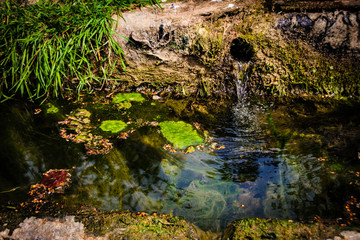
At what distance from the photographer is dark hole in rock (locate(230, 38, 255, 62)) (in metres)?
3.26

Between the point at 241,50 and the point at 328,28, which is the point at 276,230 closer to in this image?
the point at 241,50

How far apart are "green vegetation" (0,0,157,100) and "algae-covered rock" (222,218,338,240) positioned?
2.71 meters

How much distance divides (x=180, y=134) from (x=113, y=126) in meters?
0.94

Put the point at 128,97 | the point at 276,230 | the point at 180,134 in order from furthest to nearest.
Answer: the point at 128,97 < the point at 180,134 < the point at 276,230

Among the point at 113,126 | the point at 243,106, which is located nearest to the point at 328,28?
the point at 243,106

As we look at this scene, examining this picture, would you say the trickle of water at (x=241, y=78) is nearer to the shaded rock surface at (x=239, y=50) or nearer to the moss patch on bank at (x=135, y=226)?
the shaded rock surface at (x=239, y=50)

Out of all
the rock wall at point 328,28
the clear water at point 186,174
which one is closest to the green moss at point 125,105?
the clear water at point 186,174

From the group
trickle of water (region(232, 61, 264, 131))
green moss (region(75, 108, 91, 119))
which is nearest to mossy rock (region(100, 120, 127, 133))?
green moss (region(75, 108, 91, 119))

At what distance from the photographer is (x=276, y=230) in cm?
156

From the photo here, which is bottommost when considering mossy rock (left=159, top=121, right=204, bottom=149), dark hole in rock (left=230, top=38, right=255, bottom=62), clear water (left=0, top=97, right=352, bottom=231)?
clear water (left=0, top=97, right=352, bottom=231)

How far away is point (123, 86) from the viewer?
3.60 meters

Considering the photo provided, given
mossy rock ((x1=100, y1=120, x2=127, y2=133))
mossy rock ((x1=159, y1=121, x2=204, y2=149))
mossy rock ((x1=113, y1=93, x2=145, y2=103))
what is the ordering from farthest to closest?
1. mossy rock ((x1=113, y1=93, x2=145, y2=103))
2. mossy rock ((x1=100, y1=120, x2=127, y2=133))
3. mossy rock ((x1=159, y1=121, x2=204, y2=149))

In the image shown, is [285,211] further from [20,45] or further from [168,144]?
[20,45]

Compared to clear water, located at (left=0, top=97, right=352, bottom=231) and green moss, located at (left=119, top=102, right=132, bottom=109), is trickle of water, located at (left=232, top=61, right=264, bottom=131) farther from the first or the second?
green moss, located at (left=119, top=102, right=132, bottom=109)
